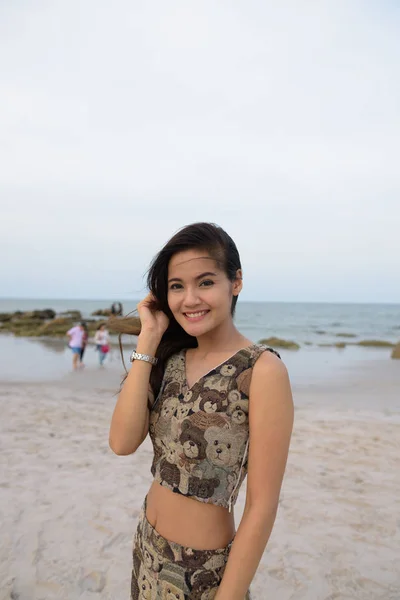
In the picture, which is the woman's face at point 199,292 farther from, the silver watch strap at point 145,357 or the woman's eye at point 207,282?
the silver watch strap at point 145,357

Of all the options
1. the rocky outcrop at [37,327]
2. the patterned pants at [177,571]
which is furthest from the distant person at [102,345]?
the patterned pants at [177,571]

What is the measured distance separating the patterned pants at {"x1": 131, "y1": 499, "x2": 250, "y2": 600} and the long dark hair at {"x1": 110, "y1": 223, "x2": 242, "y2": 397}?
2.11 ft

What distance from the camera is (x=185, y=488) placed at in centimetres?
189

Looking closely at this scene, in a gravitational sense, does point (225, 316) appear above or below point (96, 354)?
above

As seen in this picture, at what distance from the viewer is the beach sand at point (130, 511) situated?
3949 mm

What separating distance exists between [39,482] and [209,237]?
198 inches

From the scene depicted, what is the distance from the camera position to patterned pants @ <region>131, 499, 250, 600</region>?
1.81 meters

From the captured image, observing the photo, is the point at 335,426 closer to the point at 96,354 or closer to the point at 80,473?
the point at 80,473

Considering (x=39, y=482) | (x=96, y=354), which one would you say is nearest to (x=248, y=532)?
(x=39, y=482)

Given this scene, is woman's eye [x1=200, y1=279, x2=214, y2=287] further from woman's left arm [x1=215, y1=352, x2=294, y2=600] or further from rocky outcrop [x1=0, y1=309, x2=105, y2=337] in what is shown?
rocky outcrop [x1=0, y1=309, x2=105, y2=337]

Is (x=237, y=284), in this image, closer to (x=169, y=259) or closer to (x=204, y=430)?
(x=169, y=259)

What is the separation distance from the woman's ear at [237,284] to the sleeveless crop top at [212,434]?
29cm

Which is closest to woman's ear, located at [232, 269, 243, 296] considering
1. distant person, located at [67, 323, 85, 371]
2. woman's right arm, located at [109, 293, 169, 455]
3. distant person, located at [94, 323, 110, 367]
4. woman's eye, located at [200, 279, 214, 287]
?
woman's eye, located at [200, 279, 214, 287]

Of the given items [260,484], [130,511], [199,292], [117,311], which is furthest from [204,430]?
[130,511]
